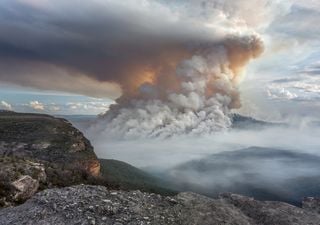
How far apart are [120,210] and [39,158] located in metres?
80.7

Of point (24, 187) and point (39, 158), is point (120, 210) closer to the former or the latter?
point (24, 187)

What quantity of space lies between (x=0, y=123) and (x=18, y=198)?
11122cm

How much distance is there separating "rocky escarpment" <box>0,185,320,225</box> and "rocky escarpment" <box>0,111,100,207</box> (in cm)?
1055

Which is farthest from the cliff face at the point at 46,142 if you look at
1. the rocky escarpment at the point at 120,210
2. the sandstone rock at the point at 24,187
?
the rocky escarpment at the point at 120,210

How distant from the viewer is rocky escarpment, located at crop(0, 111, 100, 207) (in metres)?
45.5

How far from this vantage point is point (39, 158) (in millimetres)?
106625

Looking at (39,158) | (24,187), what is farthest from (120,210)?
(39,158)

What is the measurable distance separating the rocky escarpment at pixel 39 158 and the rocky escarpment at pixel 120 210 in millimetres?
10547

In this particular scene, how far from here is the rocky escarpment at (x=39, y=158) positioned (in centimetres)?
4550

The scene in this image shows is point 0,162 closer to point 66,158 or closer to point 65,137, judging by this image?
point 66,158

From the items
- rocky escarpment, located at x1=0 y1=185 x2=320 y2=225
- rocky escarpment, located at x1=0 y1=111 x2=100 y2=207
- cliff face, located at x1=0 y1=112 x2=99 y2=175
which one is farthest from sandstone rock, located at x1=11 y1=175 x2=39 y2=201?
cliff face, located at x1=0 y1=112 x2=99 y2=175

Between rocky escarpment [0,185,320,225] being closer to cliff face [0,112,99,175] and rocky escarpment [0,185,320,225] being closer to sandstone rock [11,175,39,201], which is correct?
sandstone rock [11,175,39,201]

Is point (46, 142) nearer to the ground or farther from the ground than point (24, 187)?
nearer to the ground

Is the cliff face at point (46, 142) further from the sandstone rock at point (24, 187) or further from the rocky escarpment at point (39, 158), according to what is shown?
the sandstone rock at point (24, 187)
